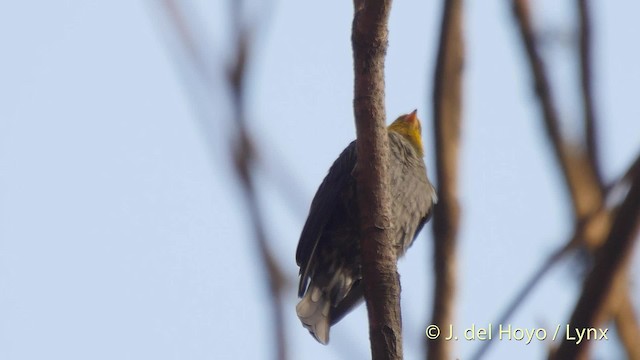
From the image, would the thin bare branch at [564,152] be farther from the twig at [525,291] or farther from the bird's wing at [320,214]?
the bird's wing at [320,214]

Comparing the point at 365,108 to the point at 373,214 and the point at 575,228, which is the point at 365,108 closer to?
the point at 373,214

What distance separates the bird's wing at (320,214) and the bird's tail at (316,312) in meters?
0.06

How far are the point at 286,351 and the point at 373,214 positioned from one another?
4.64ft

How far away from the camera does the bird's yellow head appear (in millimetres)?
6840

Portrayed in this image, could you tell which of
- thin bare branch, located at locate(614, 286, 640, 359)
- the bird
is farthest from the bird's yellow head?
thin bare branch, located at locate(614, 286, 640, 359)

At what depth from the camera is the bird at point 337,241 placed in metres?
4.80

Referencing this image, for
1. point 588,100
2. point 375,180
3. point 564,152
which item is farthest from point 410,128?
point 588,100

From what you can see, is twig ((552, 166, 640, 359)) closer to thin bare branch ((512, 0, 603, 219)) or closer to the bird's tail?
thin bare branch ((512, 0, 603, 219))

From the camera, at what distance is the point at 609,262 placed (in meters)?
1.45

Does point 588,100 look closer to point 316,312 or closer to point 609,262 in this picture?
point 609,262

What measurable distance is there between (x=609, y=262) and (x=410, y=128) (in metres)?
5.54

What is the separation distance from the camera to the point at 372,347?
3.04m

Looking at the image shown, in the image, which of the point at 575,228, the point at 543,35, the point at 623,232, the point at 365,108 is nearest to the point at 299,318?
the point at 365,108

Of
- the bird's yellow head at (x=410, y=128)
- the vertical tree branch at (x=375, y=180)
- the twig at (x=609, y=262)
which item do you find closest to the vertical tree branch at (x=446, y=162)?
the vertical tree branch at (x=375, y=180)
